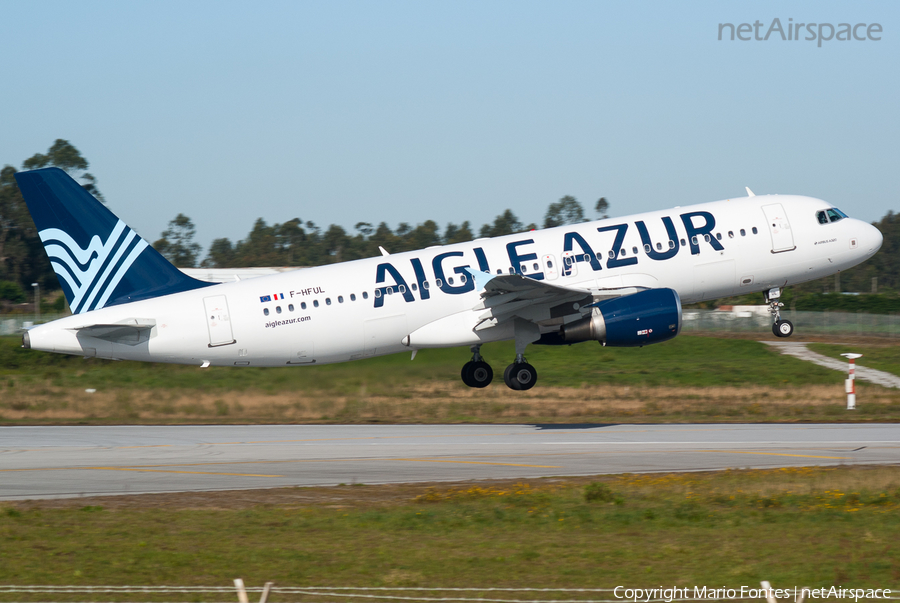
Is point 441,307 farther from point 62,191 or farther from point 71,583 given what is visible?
point 71,583

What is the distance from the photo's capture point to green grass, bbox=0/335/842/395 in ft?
107

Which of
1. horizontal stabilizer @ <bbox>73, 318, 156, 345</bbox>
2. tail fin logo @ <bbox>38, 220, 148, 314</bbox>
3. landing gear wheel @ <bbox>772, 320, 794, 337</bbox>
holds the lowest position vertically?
landing gear wheel @ <bbox>772, 320, 794, 337</bbox>

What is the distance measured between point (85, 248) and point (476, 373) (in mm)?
13809

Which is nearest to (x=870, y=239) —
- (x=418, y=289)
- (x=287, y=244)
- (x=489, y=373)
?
(x=489, y=373)

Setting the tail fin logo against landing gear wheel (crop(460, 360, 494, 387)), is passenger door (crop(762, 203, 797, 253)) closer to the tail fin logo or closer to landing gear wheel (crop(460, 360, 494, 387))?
landing gear wheel (crop(460, 360, 494, 387))

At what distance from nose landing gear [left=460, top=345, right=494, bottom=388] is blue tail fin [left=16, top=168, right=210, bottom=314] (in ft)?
34.2

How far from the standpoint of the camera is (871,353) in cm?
6053

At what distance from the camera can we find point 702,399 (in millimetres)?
40969

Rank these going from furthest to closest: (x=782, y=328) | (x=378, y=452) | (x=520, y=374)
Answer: (x=782, y=328), (x=520, y=374), (x=378, y=452)

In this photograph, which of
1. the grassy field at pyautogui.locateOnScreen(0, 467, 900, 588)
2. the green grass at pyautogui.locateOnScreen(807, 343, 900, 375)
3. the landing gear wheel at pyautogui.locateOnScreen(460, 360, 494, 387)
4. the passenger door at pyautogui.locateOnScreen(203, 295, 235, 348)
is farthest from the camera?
the green grass at pyautogui.locateOnScreen(807, 343, 900, 375)

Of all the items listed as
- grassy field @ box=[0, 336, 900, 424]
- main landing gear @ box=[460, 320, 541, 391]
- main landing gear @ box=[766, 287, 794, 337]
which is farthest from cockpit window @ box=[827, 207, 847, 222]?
main landing gear @ box=[460, 320, 541, 391]

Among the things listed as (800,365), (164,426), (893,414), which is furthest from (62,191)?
(800,365)

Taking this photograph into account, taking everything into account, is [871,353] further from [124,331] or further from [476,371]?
[124,331]

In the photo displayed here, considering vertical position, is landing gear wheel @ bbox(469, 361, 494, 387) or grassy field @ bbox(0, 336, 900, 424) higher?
landing gear wheel @ bbox(469, 361, 494, 387)
